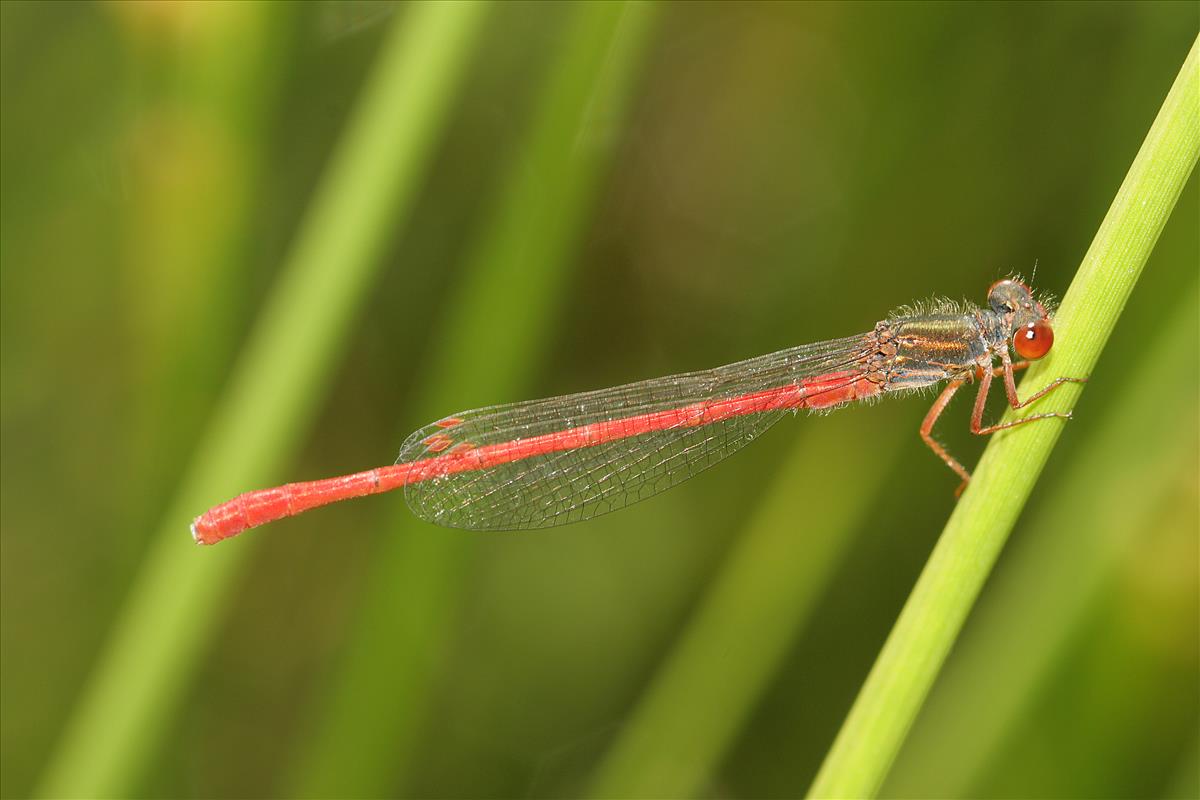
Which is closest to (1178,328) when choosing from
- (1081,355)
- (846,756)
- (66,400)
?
(1081,355)

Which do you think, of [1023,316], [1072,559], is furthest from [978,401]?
[1072,559]

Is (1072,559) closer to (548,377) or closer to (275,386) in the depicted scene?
(275,386)

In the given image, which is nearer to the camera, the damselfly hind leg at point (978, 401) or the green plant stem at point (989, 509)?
the green plant stem at point (989, 509)

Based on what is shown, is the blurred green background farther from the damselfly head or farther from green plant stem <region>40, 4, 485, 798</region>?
the damselfly head

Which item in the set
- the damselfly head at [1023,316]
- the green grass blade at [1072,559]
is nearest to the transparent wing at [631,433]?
the damselfly head at [1023,316]

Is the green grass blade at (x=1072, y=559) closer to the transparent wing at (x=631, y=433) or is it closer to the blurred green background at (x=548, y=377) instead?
the blurred green background at (x=548, y=377)

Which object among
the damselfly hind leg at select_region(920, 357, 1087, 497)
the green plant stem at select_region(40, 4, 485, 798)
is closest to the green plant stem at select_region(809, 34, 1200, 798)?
the damselfly hind leg at select_region(920, 357, 1087, 497)
